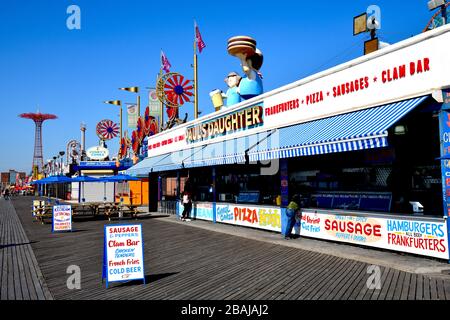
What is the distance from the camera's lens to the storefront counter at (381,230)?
834 cm

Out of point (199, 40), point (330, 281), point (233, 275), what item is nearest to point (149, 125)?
point (199, 40)

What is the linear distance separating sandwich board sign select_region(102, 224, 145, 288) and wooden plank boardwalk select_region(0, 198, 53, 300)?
3.64 feet

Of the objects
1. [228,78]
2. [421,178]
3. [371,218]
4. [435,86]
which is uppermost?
[228,78]

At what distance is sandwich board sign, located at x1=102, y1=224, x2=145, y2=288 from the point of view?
6.98 metres

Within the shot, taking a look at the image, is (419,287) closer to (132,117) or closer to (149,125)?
(149,125)

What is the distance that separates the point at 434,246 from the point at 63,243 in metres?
10.8

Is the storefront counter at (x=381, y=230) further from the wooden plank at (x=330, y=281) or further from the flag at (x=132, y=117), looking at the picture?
the flag at (x=132, y=117)

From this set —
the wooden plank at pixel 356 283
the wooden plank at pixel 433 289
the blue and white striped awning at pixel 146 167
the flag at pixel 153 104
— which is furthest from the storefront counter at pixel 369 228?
the flag at pixel 153 104

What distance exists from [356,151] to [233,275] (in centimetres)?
685

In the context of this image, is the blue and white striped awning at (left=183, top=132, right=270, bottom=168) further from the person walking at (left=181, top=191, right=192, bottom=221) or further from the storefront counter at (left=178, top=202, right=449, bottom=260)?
the storefront counter at (left=178, top=202, right=449, bottom=260)

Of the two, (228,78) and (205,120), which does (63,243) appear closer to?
(205,120)

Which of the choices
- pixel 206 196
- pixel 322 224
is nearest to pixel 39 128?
pixel 206 196

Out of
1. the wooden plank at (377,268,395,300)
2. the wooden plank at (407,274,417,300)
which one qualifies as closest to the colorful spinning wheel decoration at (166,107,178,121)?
the wooden plank at (377,268,395,300)
